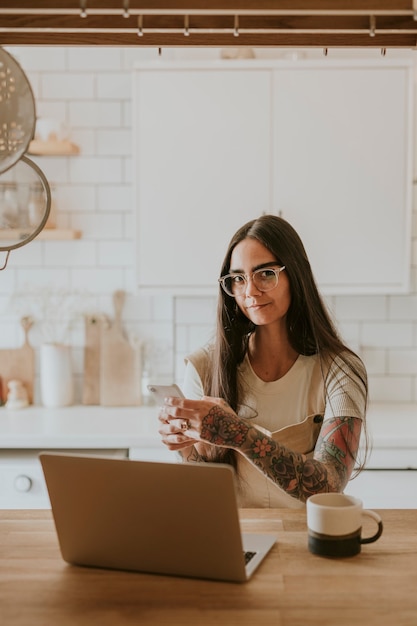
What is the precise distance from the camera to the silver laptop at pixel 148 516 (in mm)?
1421

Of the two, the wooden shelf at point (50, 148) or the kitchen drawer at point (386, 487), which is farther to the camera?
the wooden shelf at point (50, 148)

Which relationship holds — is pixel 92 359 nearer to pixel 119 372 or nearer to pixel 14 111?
pixel 119 372

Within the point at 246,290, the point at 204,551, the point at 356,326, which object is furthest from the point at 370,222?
the point at 204,551

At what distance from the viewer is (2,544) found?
5.53 feet

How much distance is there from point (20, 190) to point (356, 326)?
2203mm

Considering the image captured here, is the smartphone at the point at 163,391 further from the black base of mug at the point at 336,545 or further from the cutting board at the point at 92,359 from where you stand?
the cutting board at the point at 92,359

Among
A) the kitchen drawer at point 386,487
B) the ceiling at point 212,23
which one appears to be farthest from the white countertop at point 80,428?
the ceiling at point 212,23

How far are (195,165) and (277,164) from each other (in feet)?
1.13

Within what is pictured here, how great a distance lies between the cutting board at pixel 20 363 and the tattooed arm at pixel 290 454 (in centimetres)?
209

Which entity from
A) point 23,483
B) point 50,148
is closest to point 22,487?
point 23,483

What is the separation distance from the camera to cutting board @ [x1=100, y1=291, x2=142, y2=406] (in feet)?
12.2

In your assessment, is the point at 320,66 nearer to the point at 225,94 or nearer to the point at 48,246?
the point at 225,94

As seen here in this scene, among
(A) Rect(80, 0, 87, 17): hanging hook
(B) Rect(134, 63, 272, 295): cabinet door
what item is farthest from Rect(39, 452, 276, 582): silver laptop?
(B) Rect(134, 63, 272, 295): cabinet door

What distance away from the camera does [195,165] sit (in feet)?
11.0
